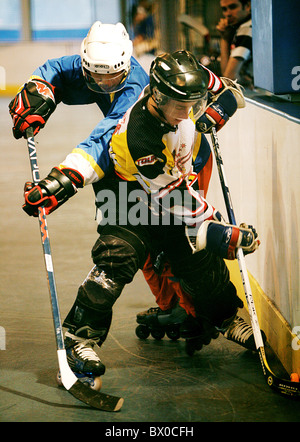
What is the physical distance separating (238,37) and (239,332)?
3069mm

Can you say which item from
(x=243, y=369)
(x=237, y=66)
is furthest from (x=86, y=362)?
(x=237, y=66)

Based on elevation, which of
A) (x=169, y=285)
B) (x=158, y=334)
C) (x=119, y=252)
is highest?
(x=119, y=252)

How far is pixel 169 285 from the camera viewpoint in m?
3.51

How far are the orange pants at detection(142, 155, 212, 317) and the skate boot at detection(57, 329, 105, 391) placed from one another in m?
0.52

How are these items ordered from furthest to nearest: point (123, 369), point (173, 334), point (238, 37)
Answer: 1. point (238, 37)
2. point (173, 334)
3. point (123, 369)

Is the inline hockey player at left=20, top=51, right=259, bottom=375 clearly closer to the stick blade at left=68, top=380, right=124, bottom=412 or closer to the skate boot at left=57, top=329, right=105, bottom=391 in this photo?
the skate boot at left=57, top=329, right=105, bottom=391

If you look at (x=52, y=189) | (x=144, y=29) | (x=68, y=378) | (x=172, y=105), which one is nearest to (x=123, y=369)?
(x=68, y=378)

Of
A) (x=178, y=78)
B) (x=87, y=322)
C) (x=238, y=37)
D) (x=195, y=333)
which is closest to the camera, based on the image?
(x=178, y=78)

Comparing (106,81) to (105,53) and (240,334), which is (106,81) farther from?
(240,334)

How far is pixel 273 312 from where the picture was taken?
326cm

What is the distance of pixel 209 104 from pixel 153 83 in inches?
17.9

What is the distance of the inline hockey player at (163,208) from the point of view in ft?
9.21

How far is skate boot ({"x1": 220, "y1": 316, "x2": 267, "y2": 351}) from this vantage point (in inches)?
127

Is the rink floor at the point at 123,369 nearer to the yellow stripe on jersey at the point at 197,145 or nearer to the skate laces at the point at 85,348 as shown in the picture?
the skate laces at the point at 85,348
